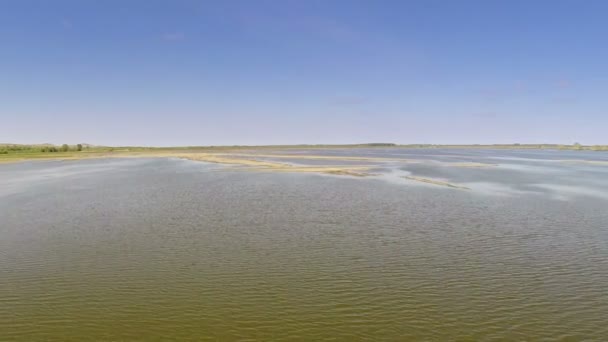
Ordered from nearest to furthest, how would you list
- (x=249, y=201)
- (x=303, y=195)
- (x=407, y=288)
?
1. (x=407, y=288)
2. (x=249, y=201)
3. (x=303, y=195)

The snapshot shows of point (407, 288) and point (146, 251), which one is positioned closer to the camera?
point (407, 288)

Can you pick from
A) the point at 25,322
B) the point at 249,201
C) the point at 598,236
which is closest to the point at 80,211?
the point at 249,201

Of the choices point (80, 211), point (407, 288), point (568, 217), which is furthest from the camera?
point (80, 211)

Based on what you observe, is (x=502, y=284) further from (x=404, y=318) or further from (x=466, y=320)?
(x=404, y=318)

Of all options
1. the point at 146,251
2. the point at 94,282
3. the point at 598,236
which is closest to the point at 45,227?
the point at 146,251

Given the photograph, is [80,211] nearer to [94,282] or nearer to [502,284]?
[94,282]

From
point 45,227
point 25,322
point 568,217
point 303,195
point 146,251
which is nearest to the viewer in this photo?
point 25,322
